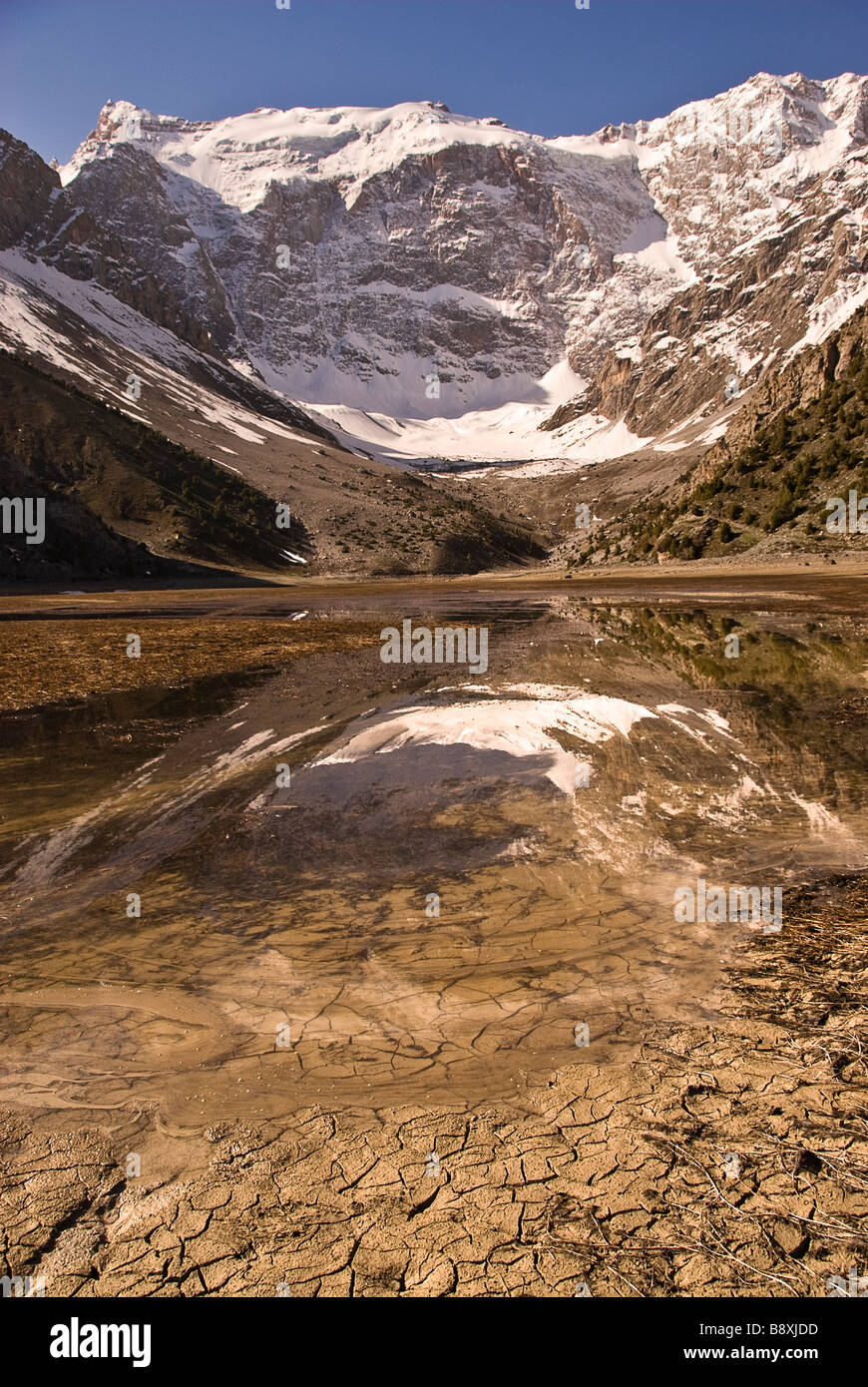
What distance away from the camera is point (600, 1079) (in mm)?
4223

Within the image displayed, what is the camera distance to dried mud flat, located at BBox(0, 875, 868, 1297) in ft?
10.2

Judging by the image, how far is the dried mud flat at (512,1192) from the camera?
3121 mm

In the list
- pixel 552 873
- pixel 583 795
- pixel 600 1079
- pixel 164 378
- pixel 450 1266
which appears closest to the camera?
pixel 450 1266

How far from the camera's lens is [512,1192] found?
3490 millimetres

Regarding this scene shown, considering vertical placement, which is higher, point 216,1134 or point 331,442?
point 331,442

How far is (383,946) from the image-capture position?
231 inches

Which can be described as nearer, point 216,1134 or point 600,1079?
point 216,1134

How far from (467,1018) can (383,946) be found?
3.69ft

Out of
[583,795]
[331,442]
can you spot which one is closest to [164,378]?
[331,442]

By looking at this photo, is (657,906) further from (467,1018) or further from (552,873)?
(467,1018)

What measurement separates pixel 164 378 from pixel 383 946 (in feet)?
530

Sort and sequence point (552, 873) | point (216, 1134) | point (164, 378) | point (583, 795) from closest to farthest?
1. point (216, 1134)
2. point (552, 873)
3. point (583, 795)
4. point (164, 378)
